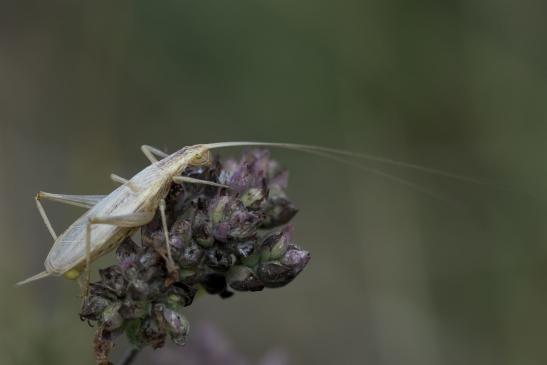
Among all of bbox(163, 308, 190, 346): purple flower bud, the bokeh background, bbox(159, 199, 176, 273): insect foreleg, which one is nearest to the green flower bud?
bbox(159, 199, 176, 273): insect foreleg

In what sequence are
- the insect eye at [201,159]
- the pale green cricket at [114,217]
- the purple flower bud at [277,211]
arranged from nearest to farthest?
the pale green cricket at [114,217] < the purple flower bud at [277,211] < the insect eye at [201,159]


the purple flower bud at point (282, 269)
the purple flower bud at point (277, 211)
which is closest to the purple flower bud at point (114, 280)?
the purple flower bud at point (282, 269)

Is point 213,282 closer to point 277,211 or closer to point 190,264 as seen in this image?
point 190,264

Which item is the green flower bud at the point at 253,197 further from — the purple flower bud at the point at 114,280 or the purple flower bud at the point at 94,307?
the purple flower bud at the point at 94,307

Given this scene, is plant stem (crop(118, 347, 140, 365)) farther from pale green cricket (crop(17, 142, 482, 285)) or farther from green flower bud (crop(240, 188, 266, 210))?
green flower bud (crop(240, 188, 266, 210))

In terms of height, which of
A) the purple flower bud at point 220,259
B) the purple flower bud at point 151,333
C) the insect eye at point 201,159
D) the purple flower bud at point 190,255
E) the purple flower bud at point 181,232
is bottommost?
the purple flower bud at point 151,333

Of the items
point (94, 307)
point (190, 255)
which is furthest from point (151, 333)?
point (190, 255)

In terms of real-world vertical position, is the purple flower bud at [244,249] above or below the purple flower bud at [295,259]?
above

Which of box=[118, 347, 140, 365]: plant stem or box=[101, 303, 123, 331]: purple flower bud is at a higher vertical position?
box=[101, 303, 123, 331]: purple flower bud
